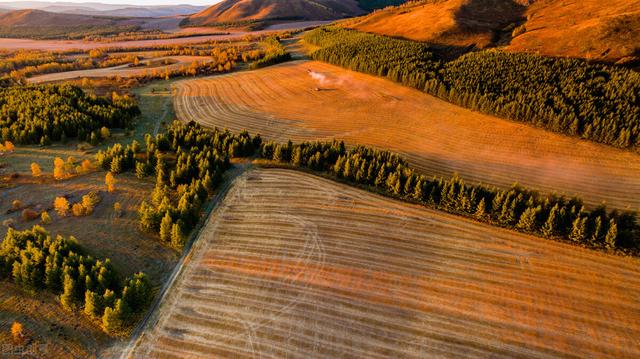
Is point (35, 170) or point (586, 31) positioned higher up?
point (586, 31)

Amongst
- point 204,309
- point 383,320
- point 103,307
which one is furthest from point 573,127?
point 103,307

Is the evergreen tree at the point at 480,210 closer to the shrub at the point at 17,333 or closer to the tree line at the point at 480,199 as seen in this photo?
the tree line at the point at 480,199

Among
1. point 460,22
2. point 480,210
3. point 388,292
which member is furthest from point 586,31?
point 388,292

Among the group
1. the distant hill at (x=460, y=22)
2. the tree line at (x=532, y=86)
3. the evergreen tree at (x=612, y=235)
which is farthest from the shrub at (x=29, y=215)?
the distant hill at (x=460, y=22)

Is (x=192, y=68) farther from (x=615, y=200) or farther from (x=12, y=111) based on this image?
(x=615, y=200)

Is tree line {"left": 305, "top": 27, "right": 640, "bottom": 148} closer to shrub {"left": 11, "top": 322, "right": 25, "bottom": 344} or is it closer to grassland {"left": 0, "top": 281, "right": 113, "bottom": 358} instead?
grassland {"left": 0, "top": 281, "right": 113, "bottom": 358}

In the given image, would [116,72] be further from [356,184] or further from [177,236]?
[356,184]
